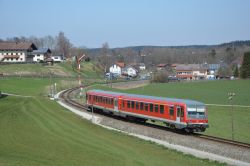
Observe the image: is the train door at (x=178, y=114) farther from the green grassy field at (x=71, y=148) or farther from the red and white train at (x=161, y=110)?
the green grassy field at (x=71, y=148)

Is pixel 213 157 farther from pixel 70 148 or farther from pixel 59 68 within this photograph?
pixel 59 68

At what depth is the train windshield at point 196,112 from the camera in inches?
1321

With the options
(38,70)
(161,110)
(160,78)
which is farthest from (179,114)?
(38,70)

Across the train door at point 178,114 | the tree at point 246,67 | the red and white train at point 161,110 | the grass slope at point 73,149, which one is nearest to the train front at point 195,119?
the red and white train at point 161,110

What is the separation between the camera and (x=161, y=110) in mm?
36875

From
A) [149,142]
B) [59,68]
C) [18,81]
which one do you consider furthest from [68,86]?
[149,142]

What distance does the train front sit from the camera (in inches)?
1309

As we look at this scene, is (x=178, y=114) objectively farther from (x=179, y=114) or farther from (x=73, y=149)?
(x=73, y=149)

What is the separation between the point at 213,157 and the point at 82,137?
994 centimetres

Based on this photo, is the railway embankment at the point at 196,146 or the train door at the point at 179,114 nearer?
the railway embankment at the point at 196,146

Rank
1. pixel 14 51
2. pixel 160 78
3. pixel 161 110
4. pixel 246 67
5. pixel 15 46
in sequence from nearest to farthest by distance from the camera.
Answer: pixel 161 110, pixel 160 78, pixel 246 67, pixel 15 46, pixel 14 51

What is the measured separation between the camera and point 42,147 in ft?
82.6

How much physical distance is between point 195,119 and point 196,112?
28.6 inches

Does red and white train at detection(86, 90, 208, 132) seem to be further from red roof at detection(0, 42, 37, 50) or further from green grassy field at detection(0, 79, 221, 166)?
red roof at detection(0, 42, 37, 50)
